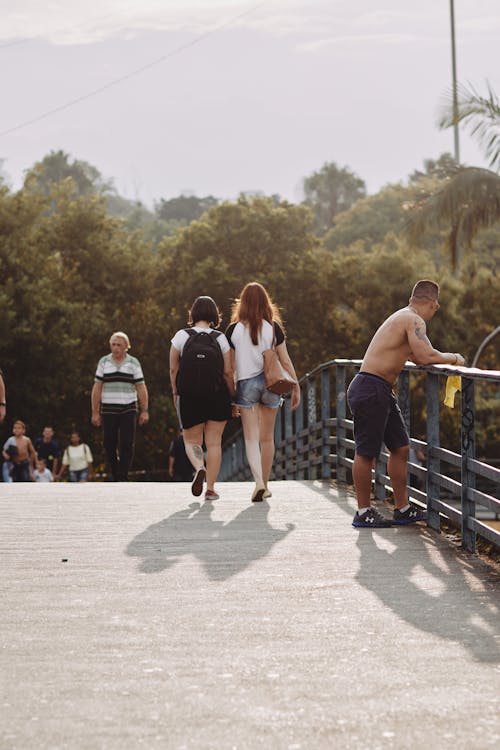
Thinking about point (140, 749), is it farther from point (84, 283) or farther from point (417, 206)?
point (84, 283)

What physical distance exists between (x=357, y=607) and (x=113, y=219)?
142ft

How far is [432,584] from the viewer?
22.5 ft

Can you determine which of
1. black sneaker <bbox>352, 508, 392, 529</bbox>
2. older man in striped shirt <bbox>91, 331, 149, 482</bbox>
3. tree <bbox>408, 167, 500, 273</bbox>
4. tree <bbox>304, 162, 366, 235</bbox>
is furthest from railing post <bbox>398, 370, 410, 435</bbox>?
tree <bbox>304, 162, 366, 235</bbox>

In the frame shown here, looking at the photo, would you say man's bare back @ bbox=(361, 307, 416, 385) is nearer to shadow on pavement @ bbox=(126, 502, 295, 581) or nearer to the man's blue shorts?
the man's blue shorts

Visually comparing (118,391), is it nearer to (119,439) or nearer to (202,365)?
(119,439)

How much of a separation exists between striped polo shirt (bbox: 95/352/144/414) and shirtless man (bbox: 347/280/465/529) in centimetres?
475

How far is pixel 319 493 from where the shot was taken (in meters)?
11.5

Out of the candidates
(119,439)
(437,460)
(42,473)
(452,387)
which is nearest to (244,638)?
(452,387)

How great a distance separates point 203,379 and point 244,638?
4.96 m

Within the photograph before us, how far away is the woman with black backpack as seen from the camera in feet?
34.4

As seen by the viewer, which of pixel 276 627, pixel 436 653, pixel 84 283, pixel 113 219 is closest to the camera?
pixel 436 653

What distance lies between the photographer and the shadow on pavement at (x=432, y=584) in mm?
5758

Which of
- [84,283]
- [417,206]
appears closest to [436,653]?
[417,206]

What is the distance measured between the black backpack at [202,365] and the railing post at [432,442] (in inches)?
88.5
